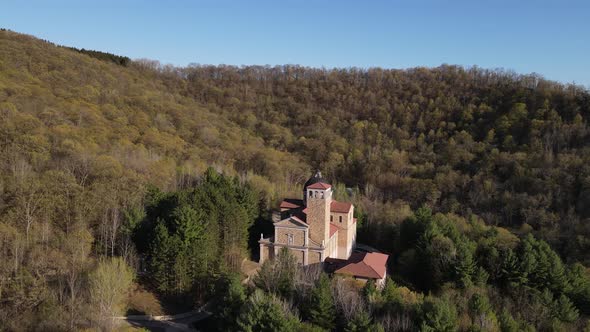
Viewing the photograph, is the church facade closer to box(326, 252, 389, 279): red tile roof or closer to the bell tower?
the bell tower

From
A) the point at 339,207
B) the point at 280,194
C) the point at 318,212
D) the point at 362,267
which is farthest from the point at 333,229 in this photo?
the point at 280,194

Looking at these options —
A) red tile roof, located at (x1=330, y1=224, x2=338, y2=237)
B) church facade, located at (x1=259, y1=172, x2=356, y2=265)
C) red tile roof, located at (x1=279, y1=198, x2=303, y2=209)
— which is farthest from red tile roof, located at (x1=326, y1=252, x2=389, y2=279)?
red tile roof, located at (x1=279, y1=198, x2=303, y2=209)

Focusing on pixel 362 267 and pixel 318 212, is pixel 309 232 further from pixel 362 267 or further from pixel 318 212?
pixel 362 267

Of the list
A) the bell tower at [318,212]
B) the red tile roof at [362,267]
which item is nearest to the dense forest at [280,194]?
the red tile roof at [362,267]

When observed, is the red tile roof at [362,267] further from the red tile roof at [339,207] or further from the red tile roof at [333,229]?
the red tile roof at [339,207]

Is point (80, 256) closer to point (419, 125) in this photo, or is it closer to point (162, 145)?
point (162, 145)
